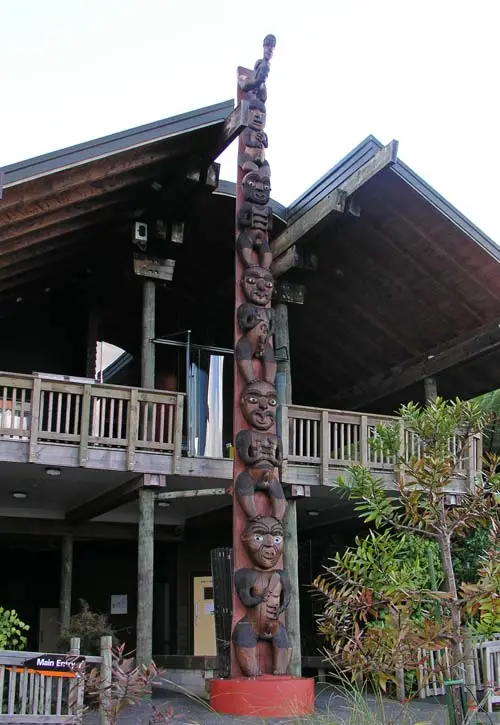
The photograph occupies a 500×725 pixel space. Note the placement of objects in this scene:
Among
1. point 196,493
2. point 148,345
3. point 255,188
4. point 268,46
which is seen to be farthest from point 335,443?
point 268,46

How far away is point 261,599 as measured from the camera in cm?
915

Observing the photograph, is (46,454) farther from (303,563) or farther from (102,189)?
(303,563)

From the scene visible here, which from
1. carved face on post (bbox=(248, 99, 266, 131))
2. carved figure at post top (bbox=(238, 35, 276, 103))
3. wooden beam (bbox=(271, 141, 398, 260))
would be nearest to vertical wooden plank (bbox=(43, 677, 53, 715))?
carved face on post (bbox=(248, 99, 266, 131))

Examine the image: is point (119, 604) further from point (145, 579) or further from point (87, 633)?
point (145, 579)

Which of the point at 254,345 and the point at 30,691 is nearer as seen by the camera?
the point at 30,691

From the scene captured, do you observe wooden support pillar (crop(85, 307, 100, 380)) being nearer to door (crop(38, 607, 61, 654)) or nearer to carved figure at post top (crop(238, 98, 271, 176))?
door (crop(38, 607, 61, 654))

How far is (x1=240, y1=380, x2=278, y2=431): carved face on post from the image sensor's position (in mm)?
9859

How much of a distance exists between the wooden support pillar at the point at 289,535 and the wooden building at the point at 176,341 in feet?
0.30

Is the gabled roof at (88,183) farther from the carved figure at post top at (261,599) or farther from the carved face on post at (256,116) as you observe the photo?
the carved figure at post top at (261,599)

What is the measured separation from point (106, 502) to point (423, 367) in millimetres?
6626

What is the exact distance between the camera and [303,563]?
18859mm

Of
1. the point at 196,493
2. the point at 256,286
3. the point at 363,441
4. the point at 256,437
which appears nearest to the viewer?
the point at 256,437

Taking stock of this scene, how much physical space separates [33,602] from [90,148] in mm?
13101

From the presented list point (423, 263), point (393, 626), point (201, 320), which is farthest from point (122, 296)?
point (393, 626)
